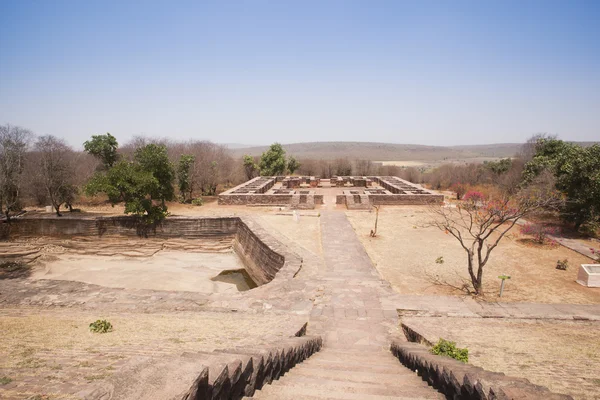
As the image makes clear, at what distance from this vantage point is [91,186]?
13.9 metres

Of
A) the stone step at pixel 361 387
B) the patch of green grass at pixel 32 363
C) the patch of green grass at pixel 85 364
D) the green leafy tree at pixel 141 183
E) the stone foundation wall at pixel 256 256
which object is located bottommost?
the stone foundation wall at pixel 256 256

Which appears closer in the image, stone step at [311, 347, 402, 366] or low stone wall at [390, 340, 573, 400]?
low stone wall at [390, 340, 573, 400]

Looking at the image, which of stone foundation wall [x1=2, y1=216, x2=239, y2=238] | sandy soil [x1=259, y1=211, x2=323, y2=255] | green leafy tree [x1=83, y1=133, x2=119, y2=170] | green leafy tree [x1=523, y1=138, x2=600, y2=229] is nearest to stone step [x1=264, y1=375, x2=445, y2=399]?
sandy soil [x1=259, y1=211, x2=323, y2=255]

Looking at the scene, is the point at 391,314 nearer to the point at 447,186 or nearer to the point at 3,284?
the point at 3,284

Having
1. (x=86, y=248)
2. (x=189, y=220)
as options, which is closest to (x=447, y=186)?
(x=189, y=220)

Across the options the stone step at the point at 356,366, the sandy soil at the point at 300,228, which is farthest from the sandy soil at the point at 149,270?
the stone step at the point at 356,366

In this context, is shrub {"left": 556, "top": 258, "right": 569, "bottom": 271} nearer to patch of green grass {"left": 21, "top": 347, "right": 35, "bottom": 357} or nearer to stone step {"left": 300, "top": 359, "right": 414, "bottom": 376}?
stone step {"left": 300, "top": 359, "right": 414, "bottom": 376}

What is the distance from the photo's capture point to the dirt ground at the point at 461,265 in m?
7.97

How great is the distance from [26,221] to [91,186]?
4576 mm

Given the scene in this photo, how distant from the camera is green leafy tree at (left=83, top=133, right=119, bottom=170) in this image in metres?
21.5

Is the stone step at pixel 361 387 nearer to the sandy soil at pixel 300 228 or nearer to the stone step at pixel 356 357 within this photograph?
the stone step at pixel 356 357

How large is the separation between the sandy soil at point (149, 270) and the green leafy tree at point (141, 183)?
222cm

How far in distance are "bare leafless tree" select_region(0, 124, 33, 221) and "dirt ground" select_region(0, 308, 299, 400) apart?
12629 mm

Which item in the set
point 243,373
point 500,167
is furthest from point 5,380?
point 500,167
